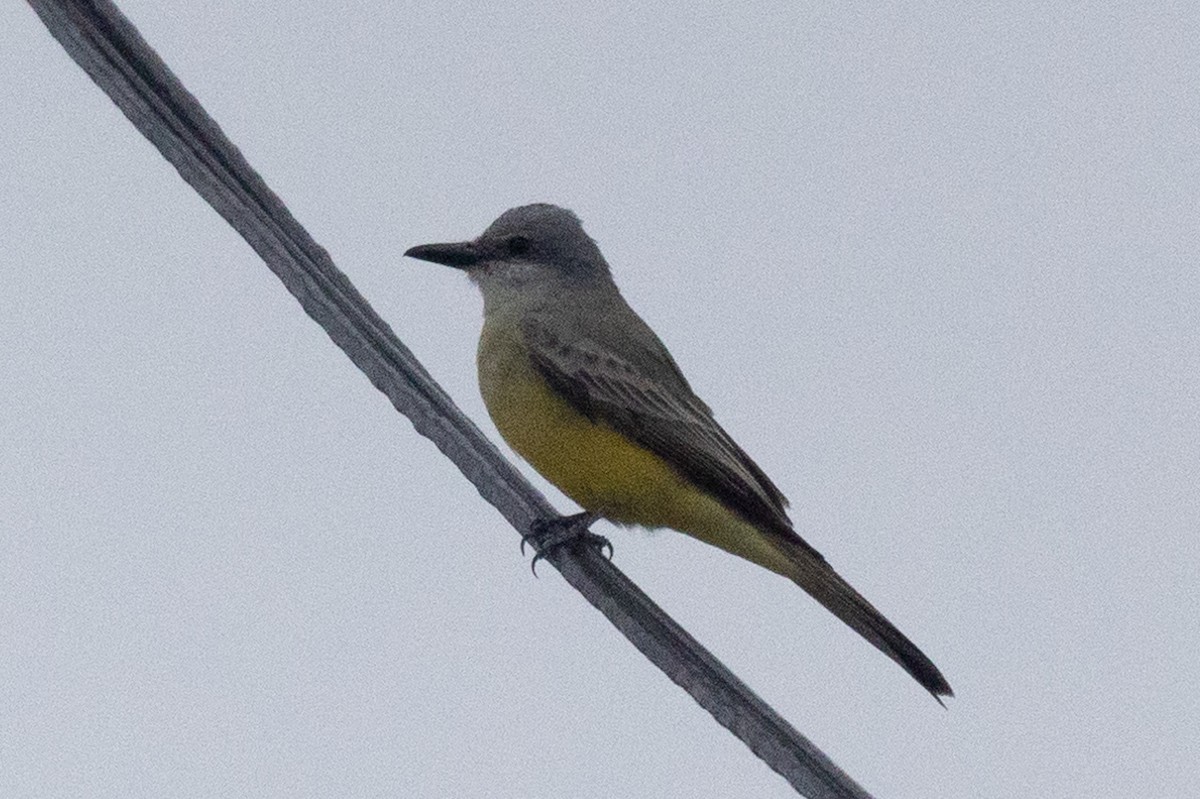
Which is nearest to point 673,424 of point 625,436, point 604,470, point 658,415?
point 658,415

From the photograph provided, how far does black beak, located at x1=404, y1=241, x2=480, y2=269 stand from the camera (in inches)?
275

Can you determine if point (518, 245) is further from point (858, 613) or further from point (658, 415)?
point (858, 613)

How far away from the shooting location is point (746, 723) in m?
3.69

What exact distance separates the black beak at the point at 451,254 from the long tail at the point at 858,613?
80.5 inches

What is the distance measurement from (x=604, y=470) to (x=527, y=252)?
4.91ft

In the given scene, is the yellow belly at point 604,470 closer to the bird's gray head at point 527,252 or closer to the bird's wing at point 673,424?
the bird's wing at point 673,424

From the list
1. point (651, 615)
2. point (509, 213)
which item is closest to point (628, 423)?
point (509, 213)

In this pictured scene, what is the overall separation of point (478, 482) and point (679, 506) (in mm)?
1698

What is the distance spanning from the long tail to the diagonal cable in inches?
36.7

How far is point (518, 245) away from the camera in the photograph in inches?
284

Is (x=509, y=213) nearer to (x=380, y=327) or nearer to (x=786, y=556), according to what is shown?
(x=786, y=556)

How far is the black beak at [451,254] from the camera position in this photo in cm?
698

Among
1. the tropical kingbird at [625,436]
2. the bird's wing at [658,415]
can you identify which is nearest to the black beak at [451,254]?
the tropical kingbird at [625,436]

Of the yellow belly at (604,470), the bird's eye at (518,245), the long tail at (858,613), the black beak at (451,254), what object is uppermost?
the bird's eye at (518,245)
